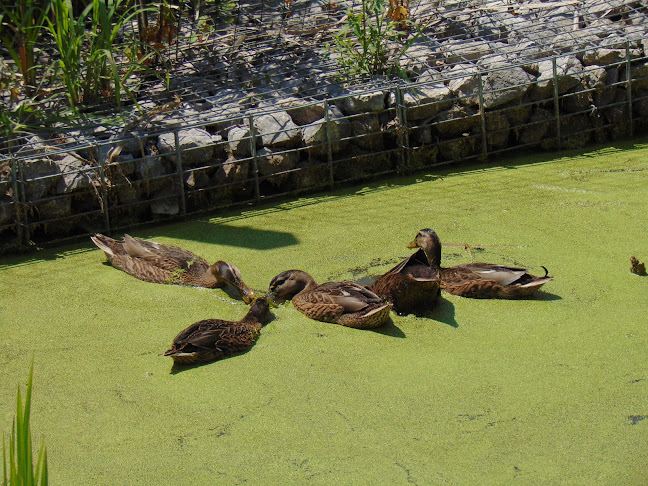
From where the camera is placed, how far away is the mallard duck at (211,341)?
4789 millimetres

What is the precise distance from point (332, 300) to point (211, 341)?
0.86 meters

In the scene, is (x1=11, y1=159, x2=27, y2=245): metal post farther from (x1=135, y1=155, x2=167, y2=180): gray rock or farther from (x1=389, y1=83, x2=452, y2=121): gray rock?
(x1=389, y1=83, x2=452, y2=121): gray rock

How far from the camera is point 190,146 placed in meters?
7.48

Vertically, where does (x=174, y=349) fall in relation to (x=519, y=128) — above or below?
below

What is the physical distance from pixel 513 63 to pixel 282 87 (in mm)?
2287

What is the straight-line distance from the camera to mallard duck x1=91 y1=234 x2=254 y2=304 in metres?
5.83

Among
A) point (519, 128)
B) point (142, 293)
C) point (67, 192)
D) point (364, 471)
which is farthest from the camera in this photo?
point (519, 128)

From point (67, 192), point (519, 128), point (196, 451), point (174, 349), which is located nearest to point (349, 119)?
point (519, 128)

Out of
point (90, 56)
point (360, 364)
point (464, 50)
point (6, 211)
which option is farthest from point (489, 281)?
point (90, 56)

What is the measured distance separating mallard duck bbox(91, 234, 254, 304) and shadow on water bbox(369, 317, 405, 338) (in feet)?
3.22

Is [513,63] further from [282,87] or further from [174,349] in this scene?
[174,349]

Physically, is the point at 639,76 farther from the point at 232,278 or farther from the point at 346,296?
the point at 232,278

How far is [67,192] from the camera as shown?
7098 mm

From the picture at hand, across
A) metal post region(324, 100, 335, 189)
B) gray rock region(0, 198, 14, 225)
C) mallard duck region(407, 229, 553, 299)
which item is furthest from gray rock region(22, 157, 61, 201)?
mallard duck region(407, 229, 553, 299)
